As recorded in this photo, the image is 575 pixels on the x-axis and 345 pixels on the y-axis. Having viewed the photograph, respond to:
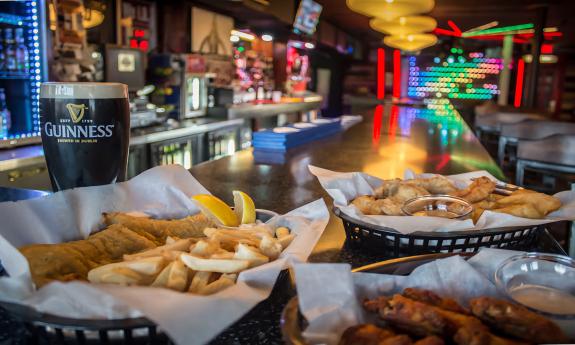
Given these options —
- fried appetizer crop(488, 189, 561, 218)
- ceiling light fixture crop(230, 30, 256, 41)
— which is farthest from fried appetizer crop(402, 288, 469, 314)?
ceiling light fixture crop(230, 30, 256, 41)

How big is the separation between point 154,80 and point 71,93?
6311 millimetres

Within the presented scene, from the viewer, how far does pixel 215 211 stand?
3.31 ft

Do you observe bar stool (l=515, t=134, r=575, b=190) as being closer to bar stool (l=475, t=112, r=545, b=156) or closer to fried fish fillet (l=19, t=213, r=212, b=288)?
bar stool (l=475, t=112, r=545, b=156)

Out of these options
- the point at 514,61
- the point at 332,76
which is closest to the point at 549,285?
the point at 332,76

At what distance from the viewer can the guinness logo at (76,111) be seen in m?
1.05

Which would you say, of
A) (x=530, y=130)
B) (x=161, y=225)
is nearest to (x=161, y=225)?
(x=161, y=225)

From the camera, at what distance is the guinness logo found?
105 cm

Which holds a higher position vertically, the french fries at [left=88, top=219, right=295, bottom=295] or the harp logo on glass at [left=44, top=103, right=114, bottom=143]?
the harp logo on glass at [left=44, top=103, right=114, bottom=143]

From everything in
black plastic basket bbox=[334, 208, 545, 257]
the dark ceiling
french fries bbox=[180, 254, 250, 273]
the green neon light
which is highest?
the green neon light

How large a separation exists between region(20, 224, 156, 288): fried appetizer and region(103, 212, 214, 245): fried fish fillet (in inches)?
1.5

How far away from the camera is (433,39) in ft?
28.2

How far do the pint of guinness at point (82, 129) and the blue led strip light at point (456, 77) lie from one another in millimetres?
21719

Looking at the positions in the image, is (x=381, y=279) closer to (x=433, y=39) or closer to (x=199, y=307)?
(x=199, y=307)

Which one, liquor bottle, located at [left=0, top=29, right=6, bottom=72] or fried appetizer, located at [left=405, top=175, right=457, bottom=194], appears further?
liquor bottle, located at [left=0, top=29, right=6, bottom=72]
